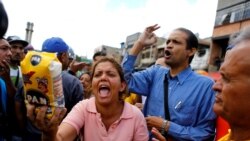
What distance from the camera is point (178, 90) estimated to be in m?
2.96

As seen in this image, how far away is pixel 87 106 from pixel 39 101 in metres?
1.10

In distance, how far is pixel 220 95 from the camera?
1569 millimetres

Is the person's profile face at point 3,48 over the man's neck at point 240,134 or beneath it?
over

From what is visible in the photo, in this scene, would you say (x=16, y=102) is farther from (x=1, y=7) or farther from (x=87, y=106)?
(x=1, y=7)

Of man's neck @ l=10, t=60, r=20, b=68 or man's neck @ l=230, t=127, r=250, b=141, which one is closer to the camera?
man's neck @ l=230, t=127, r=250, b=141

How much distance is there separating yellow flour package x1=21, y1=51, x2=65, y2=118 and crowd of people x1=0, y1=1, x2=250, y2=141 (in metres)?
0.09

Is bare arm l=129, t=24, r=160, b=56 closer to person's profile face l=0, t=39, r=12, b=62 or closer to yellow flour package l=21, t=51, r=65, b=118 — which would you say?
person's profile face l=0, t=39, r=12, b=62

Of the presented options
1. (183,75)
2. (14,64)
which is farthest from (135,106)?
(14,64)

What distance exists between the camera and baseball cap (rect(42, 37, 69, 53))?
10.4ft

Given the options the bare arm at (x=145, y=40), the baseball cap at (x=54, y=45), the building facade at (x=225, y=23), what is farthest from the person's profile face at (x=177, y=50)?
the building facade at (x=225, y=23)

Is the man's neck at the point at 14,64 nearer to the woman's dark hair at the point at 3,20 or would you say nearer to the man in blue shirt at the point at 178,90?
the man in blue shirt at the point at 178,90

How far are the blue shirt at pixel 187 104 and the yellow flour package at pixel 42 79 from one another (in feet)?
5.19

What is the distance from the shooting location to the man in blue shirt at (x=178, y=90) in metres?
2.78

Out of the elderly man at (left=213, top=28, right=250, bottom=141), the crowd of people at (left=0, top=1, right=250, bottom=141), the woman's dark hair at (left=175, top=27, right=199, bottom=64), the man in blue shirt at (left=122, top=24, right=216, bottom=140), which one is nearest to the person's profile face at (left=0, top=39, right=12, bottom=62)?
the crowd of people at (left=0, top=1, right=250, bottom=141)
